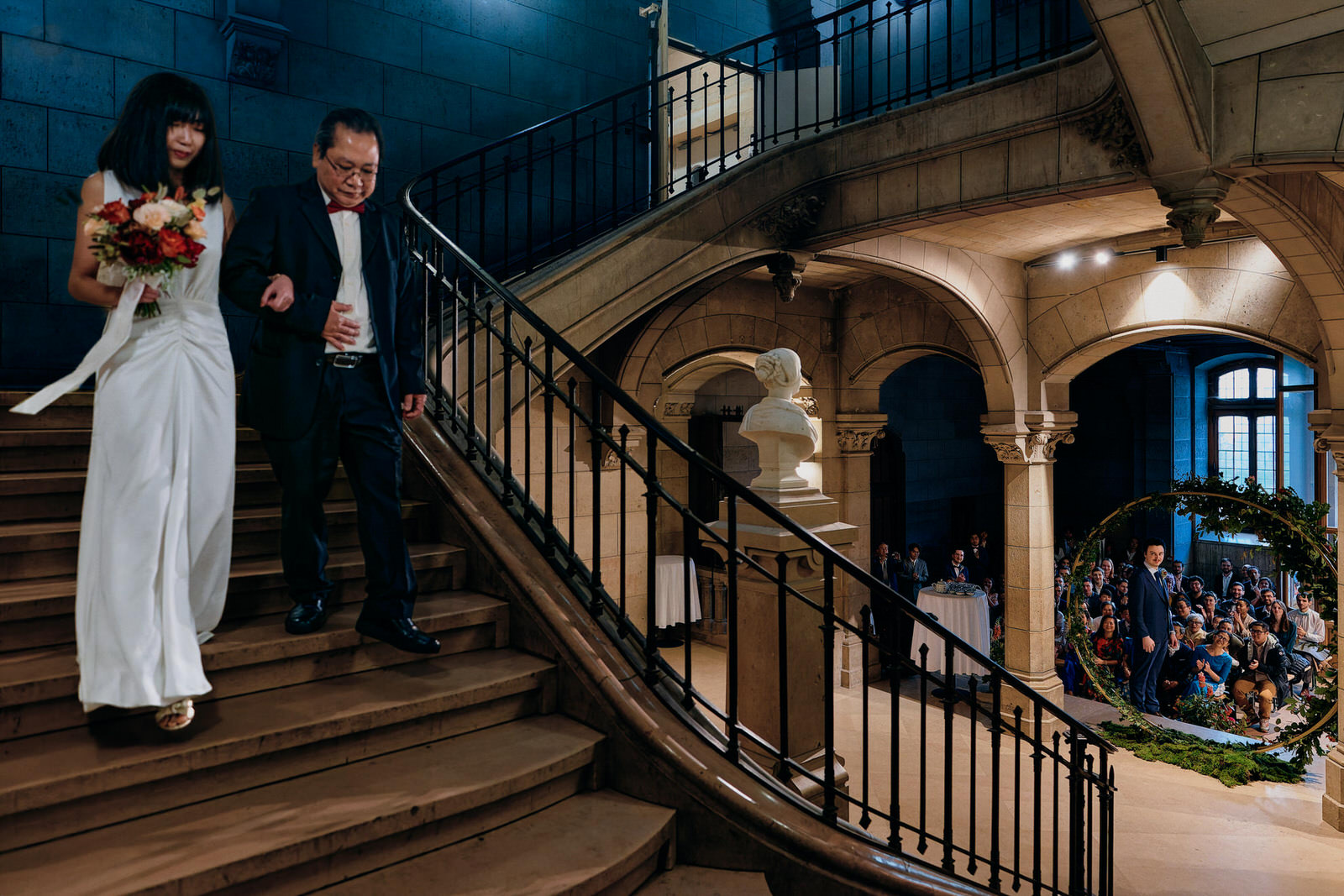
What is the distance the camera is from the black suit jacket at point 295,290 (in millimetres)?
2352

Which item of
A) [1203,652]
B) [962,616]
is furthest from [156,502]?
[1203,652]

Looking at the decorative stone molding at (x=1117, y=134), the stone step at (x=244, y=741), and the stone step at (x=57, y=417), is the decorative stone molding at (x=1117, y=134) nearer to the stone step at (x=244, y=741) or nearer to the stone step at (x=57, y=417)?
the stone step at (x=244, y=741)

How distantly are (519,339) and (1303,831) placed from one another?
249 inches

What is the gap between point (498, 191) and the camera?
7.15 metres

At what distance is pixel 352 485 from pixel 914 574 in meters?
9.41

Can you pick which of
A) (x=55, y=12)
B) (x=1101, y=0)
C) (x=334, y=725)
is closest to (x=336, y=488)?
(x=334, y=725)

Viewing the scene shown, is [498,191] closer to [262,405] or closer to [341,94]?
[341,94]

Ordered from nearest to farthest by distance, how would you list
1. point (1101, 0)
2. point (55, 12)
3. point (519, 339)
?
point (1101, 0) → point (519, 339) → point (55, 12)

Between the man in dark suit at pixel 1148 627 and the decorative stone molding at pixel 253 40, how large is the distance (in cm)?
817

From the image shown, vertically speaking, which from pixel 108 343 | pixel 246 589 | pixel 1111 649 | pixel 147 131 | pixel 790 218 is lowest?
pixel 1111 649

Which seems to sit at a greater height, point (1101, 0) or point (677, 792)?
point (1101, 0)

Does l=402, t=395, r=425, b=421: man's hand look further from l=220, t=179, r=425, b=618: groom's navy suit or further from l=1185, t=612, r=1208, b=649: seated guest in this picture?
l=1185, t=612, r=1208, b=649: seated guest

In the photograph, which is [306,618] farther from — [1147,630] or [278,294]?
[1147,630]

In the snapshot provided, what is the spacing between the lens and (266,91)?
607cm
